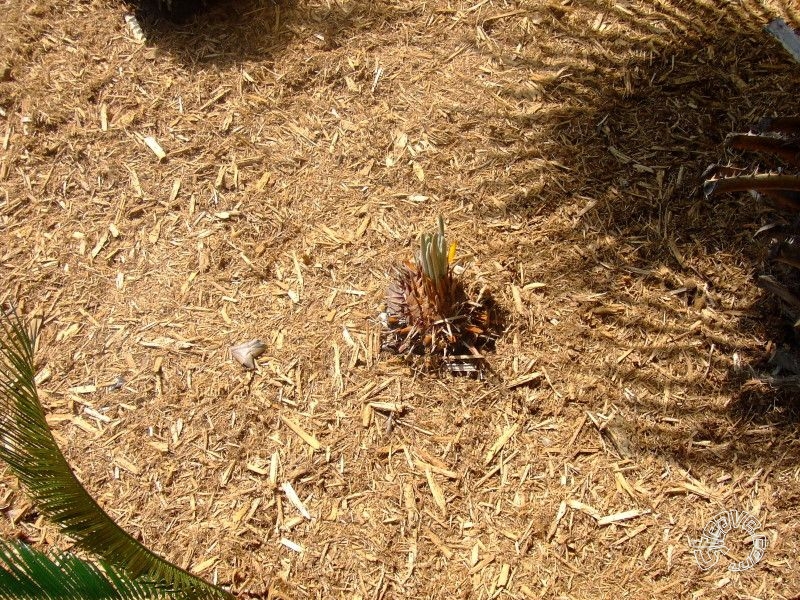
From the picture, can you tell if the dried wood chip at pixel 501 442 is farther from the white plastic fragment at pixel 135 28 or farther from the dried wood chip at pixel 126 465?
the white plastic fragment at pixel 135 28

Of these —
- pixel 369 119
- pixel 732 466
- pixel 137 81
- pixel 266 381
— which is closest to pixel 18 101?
pixel 137 81

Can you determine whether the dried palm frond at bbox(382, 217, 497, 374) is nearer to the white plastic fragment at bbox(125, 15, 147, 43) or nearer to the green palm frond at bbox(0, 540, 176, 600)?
the green palm frond at bbox(0, 540, 176, 600)

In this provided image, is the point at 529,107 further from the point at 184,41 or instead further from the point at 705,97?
the point at 184,41

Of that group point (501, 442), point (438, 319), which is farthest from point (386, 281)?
point (501, 442)

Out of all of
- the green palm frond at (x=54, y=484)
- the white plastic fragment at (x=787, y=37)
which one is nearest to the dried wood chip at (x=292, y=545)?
the green palm frond at (x=54, y=484)

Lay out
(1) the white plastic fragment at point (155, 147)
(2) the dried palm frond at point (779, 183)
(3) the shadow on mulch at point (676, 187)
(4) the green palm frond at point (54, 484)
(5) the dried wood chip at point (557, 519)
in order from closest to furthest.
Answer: (4) the green palm frond at point (54, 484)
(2) the dried palm frond at point (779, 183)
(5) the dried wood chip at point (557, 519)
(3) the shadow on mulch at point (676, 187)
(1) the white plastic fragment at point (155, 147)
